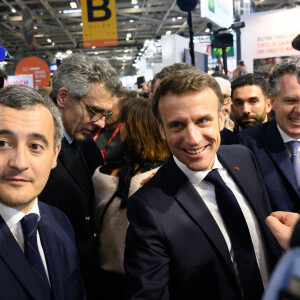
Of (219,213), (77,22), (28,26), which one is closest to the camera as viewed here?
(219,213)

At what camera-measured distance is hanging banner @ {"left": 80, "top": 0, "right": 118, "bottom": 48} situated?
18.4 ft

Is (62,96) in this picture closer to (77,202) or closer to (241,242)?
(77,202)

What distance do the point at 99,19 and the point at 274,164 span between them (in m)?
4.84

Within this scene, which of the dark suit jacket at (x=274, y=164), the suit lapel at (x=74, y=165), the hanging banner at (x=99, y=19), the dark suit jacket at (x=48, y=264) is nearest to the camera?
the dark suit jacket at (x=48, y=264)

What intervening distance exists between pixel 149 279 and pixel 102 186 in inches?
31.5

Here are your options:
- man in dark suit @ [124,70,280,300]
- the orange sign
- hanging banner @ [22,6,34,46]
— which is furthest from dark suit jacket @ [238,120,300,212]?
the orange sign

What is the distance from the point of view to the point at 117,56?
2544 centimetres

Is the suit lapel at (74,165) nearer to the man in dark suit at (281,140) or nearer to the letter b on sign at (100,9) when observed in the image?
the man in dark suit at (281,140)

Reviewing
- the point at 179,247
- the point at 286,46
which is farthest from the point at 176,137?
the point at 286,46

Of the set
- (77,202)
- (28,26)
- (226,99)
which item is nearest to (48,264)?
(77,202)

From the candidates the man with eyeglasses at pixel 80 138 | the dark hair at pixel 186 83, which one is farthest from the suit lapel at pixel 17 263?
the dark hair at pixel 186 83

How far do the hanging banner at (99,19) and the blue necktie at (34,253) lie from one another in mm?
5050

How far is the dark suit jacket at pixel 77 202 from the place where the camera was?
175 cm

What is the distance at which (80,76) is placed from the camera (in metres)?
1.89
